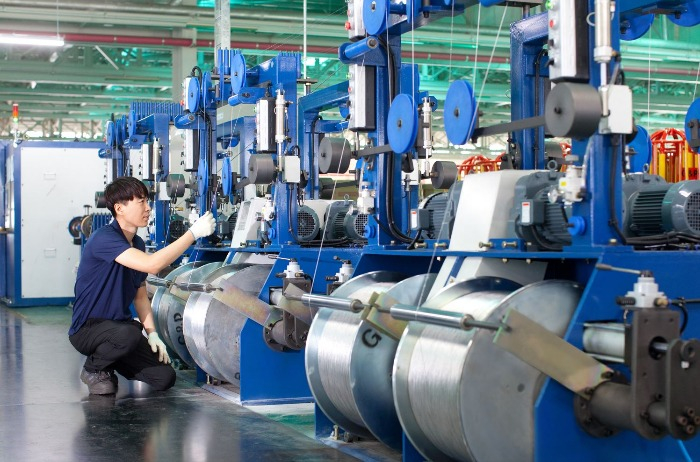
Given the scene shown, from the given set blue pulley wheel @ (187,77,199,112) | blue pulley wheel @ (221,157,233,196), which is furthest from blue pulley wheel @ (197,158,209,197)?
blue pulley wheel @ (187,77,199,112)

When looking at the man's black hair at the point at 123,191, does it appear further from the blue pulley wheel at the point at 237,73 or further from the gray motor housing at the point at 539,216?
the gray motor housing at the point at 539,216

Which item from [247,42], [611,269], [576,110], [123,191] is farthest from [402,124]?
[247,42]

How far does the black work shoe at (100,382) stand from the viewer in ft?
20.0

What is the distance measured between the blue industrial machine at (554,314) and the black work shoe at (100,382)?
7.63 ft

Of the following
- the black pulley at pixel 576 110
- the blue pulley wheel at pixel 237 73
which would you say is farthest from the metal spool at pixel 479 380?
the blue pulley wheel at pixel 237 73

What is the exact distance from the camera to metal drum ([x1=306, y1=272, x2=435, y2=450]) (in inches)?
159

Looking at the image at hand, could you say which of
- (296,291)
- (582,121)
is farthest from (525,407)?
(296,291)

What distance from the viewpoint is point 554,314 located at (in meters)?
3.30

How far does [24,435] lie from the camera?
4910mm

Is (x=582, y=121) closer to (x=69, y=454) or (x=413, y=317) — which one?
(x=413, y=317)

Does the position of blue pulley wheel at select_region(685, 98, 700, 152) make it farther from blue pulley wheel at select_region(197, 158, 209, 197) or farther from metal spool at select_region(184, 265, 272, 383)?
blue pulley wheel at select_region(197, 158, 209, 197)

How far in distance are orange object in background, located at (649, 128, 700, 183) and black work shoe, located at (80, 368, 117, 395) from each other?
4.40 meters

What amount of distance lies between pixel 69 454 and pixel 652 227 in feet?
9.27

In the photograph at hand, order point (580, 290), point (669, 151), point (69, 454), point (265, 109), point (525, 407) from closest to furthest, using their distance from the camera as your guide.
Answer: point (525, 407) < point (580, 290) < point (69, 454) < point (265, 109) < point (669, 151)
